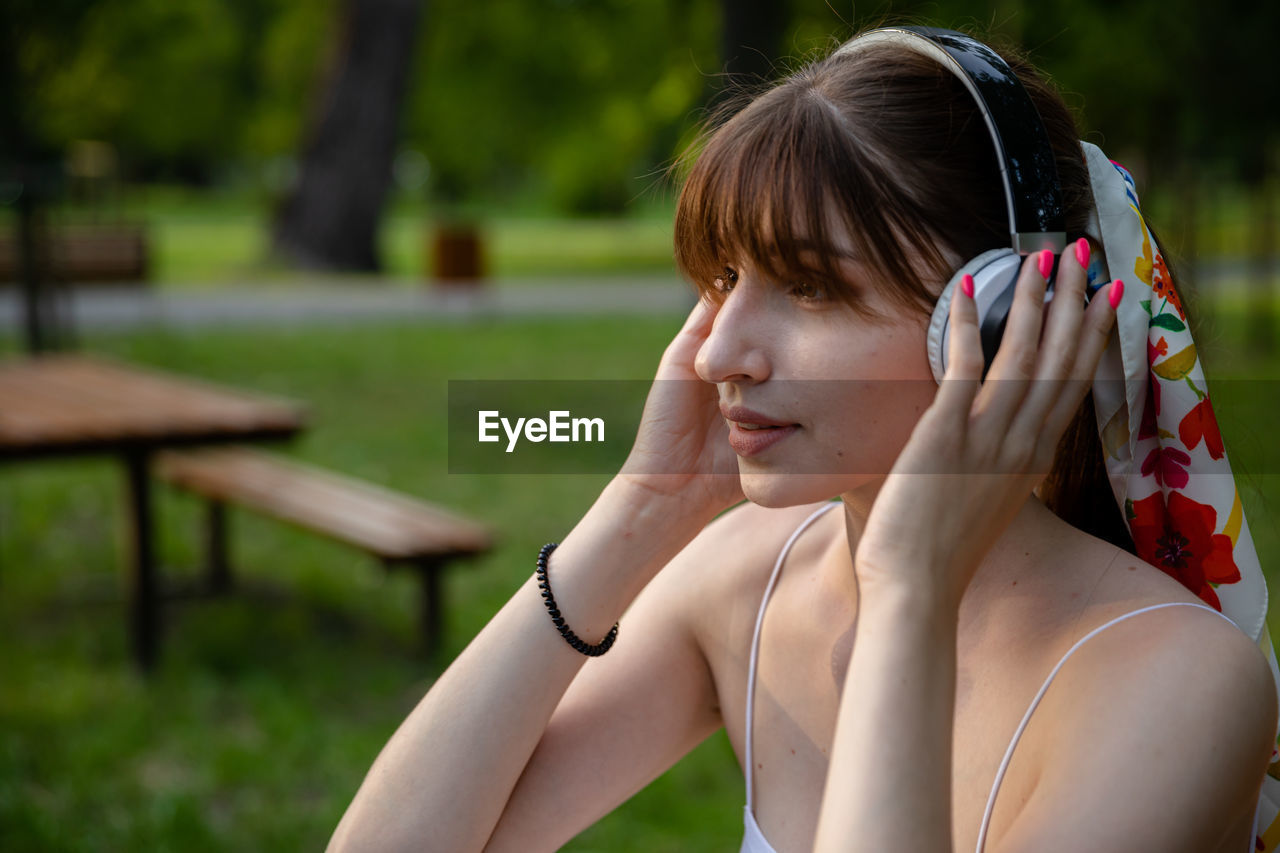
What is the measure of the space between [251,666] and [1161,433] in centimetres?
449

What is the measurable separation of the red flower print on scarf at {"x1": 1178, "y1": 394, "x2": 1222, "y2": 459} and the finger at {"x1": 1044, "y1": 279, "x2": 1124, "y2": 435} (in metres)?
0.15

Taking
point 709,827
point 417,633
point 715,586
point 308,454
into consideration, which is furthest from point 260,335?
point 715,586

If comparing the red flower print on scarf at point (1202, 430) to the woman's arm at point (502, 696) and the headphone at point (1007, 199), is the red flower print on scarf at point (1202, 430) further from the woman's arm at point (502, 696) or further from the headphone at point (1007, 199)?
the woman's arm at point (502, 696)

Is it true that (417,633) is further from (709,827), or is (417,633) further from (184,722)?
(709,827)

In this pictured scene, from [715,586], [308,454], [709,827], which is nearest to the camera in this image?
[715,586]

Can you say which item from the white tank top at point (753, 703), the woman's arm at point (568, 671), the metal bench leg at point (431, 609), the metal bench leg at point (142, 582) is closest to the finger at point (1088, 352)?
the white tank top at point (753, 703)

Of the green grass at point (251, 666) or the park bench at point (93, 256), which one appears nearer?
the green grass at point (251, 666)

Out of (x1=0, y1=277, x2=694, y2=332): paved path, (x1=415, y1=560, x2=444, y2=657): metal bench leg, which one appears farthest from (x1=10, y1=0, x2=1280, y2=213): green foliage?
(x1=0, y1=277, x2=694, y2=332): paved path

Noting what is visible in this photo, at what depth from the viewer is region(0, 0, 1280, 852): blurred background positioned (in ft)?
14.2

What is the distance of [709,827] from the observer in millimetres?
4109

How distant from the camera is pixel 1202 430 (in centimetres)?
153

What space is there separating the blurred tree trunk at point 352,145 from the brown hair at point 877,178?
55.6ft

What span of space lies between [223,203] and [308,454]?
1936 inches

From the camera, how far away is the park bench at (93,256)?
1172 centimetres
